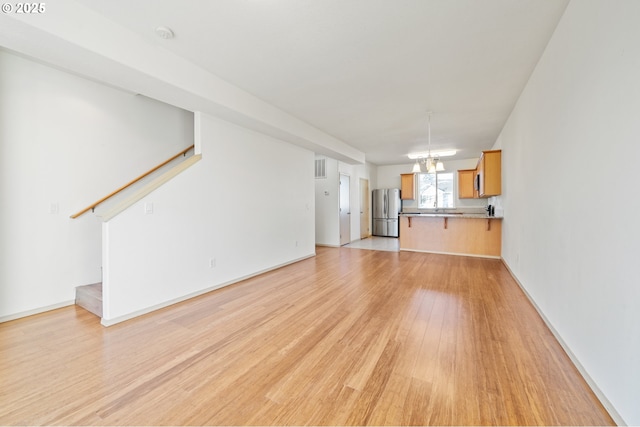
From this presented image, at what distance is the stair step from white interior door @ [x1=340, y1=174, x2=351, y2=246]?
5.41 meters

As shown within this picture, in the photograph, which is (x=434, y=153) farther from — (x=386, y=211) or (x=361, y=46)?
(x=361, y=46)

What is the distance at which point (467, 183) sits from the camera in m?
8.08

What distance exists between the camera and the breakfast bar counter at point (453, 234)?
5672 mm

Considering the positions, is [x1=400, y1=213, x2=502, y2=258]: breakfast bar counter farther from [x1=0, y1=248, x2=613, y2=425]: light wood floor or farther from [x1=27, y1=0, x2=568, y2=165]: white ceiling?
[x1=0, y1=248, x2=613, y2=425]: light wood floor

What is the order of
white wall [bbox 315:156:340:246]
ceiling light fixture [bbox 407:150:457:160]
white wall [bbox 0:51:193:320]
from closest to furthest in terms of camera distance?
white wall [bbox 0:51:193:320]
white wall [bbox 315:156:340:246]
ceiling light fixture [bbox 407:150:457:160]

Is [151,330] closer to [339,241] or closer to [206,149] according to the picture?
[206,149]

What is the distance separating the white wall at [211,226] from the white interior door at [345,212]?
2025 millimetres

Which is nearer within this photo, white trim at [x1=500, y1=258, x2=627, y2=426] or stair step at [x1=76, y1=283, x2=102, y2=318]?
white trim at [x1=500, y1=258, x2=627, y2=426]

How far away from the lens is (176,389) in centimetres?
167

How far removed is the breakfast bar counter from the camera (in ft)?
18.6

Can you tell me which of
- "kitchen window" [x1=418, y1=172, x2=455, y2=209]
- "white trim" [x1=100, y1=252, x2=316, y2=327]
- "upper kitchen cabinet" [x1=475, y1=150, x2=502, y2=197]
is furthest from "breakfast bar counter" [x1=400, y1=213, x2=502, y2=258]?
"white trim" [x1=100, y1=252, x2=316, y2=327]

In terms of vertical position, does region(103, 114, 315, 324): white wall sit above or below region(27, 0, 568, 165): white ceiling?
below

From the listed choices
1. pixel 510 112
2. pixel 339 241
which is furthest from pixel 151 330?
pixel 510 112

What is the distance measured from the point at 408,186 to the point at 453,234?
327cm
